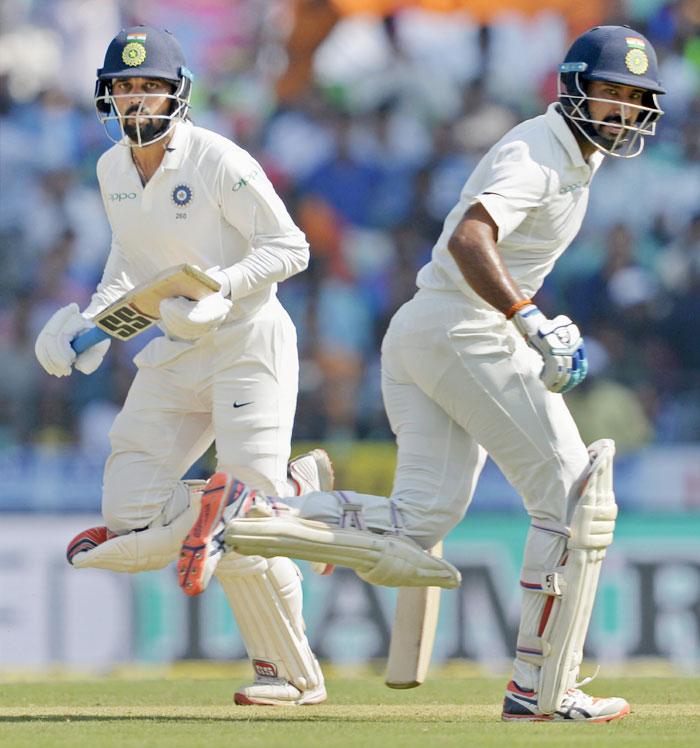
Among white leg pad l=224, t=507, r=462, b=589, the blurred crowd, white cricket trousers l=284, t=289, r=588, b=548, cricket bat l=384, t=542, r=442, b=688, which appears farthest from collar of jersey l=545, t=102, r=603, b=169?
the blurred crowd

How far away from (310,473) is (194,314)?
1014 millimetres

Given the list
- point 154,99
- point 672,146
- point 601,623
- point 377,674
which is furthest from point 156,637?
point 672,146

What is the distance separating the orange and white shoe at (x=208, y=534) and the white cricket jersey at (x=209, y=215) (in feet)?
2.48

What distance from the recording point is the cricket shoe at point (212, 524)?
15.1 ft

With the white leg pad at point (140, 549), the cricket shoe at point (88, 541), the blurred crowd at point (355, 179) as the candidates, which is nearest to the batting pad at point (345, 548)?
the white leg pad at point (140, 549)

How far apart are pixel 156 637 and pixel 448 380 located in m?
3.72

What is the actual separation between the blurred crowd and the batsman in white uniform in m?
4.41

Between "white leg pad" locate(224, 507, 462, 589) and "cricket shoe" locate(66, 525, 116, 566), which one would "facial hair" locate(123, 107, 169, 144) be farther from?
"white leg pad" locate(224, 507, 462, 589)

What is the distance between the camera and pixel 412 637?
5.45 m

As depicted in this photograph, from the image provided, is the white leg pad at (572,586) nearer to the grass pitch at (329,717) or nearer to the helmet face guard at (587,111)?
the grass pitch at (329,717)

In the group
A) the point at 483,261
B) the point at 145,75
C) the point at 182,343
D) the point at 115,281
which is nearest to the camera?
the point at 483,261

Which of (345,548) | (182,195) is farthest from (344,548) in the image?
(182,195)

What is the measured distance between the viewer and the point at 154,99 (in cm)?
541

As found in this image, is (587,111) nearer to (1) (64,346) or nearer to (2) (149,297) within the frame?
(2) (149,297)
